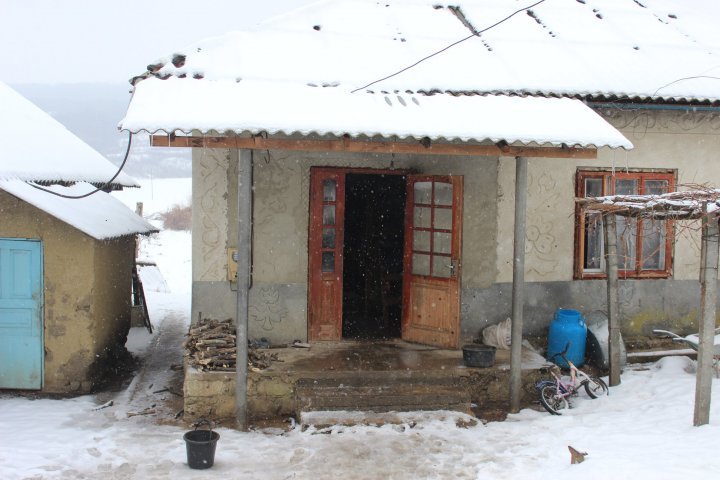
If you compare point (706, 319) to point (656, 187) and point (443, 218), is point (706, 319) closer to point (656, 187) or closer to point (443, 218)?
point (443, 218)

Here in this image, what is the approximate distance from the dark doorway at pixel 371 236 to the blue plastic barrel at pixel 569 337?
3966mm

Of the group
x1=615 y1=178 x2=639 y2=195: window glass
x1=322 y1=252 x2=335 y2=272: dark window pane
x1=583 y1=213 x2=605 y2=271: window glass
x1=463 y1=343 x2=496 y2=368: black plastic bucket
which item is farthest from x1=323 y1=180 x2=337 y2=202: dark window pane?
x1=615 y1=178 x2=639 y2=195: window glass

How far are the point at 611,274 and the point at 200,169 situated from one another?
17.1 feet

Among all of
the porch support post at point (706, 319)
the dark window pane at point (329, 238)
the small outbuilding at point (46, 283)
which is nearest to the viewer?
the porch support post at point (706, 319)

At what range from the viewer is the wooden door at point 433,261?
8844mm

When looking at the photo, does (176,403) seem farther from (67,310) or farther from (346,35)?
(346,35)

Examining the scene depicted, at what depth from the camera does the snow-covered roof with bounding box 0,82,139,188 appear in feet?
26.3

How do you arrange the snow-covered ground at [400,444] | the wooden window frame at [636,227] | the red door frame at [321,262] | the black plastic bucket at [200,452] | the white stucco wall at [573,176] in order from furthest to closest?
the wooden window frame at [636,227] → the white stucco wall at [573,176] → the red door frame at [321,262] → the black plastic bucket at [200,452] → the snow-covered ground at [400,444]

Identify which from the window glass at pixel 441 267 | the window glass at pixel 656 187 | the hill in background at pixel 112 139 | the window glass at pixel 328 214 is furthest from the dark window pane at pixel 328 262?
the hill in background at pixel 112 139

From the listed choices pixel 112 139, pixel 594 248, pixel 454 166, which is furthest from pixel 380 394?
pixel 112 139

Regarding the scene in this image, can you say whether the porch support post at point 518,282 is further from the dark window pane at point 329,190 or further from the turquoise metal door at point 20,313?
the turquoise metal door at point 20,313

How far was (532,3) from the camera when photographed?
11.0 meters

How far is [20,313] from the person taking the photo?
27.5 feet

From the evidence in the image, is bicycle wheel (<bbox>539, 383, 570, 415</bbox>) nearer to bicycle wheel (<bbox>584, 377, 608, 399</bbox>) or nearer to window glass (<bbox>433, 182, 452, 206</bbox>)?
bicycle wheel (<bbox>584, 377, 608, 399</bbox>)
